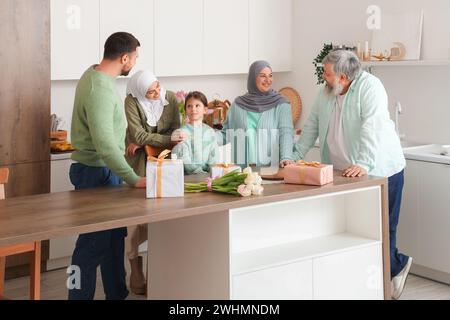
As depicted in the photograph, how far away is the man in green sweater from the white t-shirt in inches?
44.8

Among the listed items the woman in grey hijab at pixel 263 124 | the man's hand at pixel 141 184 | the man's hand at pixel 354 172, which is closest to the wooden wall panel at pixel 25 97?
the woman in grey hijab at pixel 263 124

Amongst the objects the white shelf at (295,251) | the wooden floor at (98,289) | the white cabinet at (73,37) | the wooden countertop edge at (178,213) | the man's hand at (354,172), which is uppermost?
the white cabinet at (73,37)

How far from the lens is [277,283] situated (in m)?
3.55

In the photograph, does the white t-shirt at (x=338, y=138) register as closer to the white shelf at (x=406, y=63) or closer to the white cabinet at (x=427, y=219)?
the white cabinet at (x=427, y=219)

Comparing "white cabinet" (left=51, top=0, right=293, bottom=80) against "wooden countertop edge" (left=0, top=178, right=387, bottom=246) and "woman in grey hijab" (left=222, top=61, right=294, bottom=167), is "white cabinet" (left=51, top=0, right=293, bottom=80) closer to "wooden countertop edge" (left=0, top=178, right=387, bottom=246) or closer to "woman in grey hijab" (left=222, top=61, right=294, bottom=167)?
"woman in grey hijab" (left=222, top=61, right=294, bottom=167)

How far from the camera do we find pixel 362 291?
3.92 meters

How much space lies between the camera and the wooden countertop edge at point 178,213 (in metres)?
2.76

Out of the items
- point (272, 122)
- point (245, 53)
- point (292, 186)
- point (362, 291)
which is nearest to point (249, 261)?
point (292, 186)

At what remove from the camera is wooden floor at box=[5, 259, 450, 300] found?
4.57 metres

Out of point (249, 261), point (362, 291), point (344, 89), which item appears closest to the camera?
point (249, 261)

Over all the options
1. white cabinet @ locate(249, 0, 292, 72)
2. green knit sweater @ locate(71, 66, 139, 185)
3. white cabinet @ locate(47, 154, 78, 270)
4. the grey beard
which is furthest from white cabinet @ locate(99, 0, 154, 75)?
the grey beard

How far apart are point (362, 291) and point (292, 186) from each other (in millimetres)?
670

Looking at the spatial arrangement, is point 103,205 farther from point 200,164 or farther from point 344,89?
point 344,89

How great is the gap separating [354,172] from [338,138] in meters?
0.39
